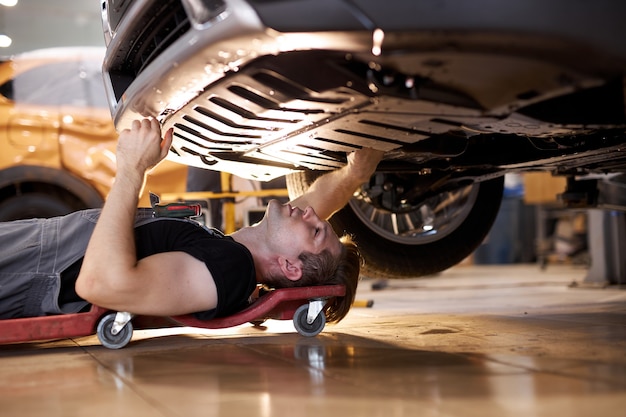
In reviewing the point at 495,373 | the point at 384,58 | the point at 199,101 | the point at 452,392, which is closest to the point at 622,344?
the point at 495,373

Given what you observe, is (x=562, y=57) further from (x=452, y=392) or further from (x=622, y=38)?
(x=452, y=392)

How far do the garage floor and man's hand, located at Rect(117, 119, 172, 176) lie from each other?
1.67 ft

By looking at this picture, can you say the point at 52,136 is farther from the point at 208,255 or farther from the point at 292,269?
the point at 208,255

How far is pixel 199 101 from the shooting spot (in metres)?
1.64

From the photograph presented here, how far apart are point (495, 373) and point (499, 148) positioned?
1.22 meters

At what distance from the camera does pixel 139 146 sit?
1.85 m

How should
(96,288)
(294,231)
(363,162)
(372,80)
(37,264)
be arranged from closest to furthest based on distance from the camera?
(372,80), (96,288), (37,264), (294,231), (363,162)

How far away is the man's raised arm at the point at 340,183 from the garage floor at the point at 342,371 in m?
0.44

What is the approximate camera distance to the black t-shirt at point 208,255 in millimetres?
1810

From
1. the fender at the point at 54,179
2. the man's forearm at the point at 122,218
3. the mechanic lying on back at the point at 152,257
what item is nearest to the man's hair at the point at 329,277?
the mechanic lying on back at the point at 152,257

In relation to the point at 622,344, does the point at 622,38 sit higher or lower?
higher

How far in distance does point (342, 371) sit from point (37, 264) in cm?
102

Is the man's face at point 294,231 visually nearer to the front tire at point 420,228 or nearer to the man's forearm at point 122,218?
the man's forearm at point 122,218

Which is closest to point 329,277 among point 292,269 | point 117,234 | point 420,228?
point 292,269
